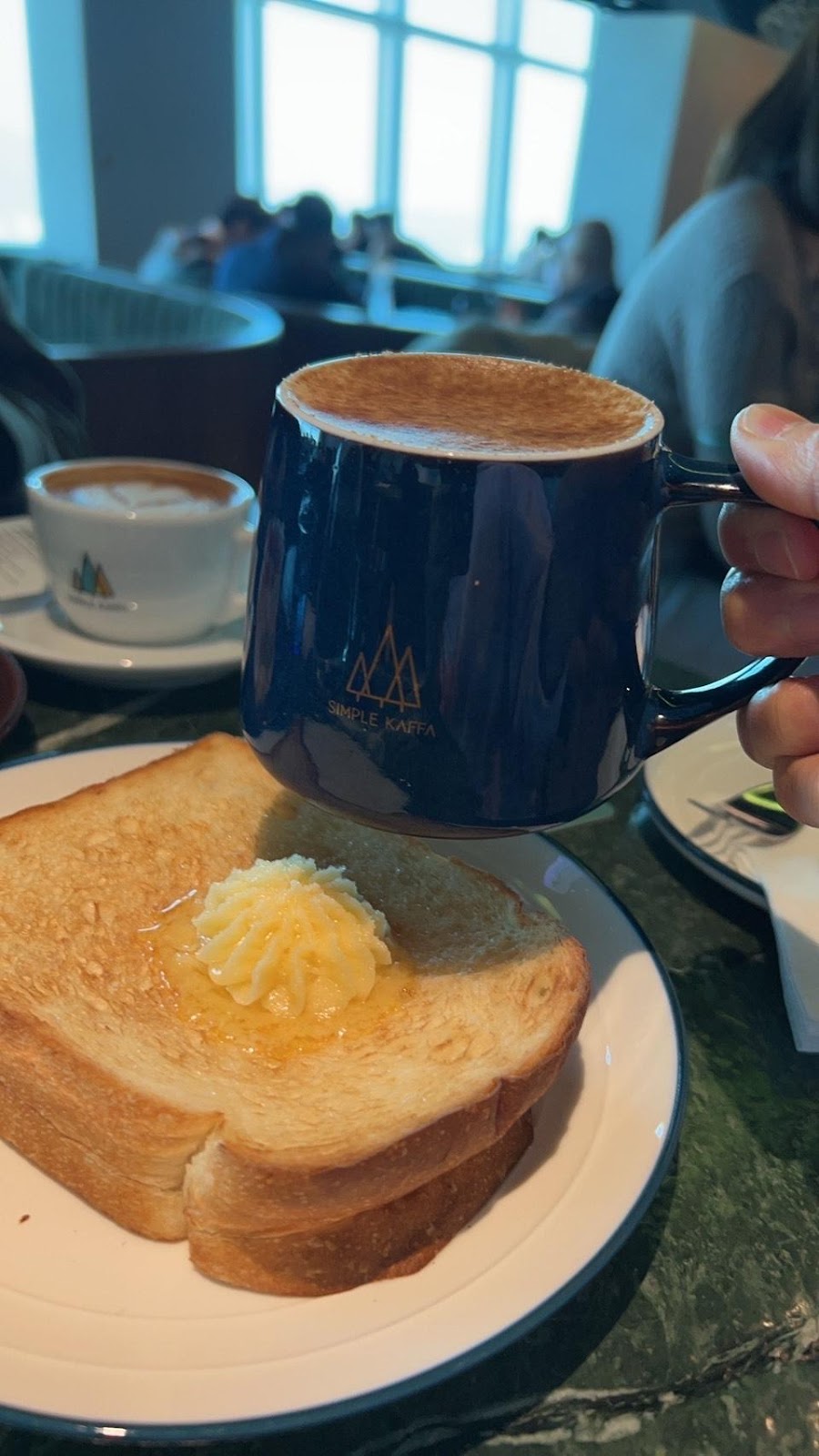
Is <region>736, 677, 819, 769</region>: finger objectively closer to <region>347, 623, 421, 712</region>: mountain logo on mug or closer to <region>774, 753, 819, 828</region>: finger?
<region>774, 753, 819, 828</region>: finger

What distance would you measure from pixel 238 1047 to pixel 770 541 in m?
0.53

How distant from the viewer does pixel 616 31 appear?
26.1ft

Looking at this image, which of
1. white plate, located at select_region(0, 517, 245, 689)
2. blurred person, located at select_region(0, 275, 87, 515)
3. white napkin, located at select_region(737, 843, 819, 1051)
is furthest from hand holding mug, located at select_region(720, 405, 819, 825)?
blurred person, located at select_region(0, 275, 87, 515)

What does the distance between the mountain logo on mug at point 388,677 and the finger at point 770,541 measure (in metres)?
Result: 0.29

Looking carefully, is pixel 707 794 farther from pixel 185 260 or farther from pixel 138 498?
pixel 185 260

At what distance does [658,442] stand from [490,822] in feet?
0.87

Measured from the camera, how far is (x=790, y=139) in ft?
7.68

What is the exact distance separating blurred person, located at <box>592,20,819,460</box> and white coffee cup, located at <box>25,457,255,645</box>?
49.8 inches

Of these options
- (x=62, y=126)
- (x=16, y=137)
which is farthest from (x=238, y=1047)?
(x=16, y=137)

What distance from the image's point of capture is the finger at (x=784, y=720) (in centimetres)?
Result: 80

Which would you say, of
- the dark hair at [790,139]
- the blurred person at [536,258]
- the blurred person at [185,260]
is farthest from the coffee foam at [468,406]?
the blurred person at [536,258]

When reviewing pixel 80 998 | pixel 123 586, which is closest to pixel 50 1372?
pixel 80 998

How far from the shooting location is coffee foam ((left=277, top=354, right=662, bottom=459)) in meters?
0.60

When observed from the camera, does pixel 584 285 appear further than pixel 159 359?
Yes
